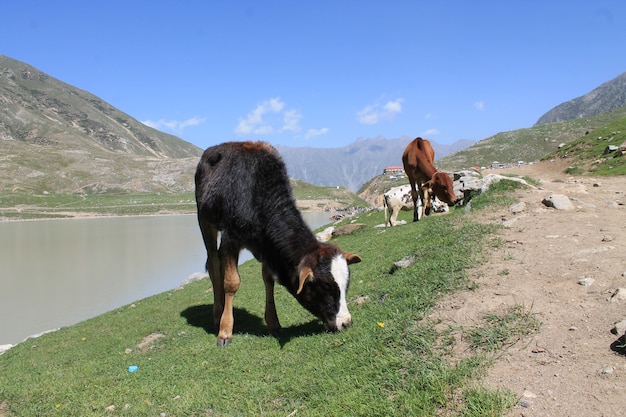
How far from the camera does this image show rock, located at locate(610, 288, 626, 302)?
16.0 feet

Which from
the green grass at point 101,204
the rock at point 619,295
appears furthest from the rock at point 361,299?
the green grass at point 101,204

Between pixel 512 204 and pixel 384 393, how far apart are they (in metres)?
7.08

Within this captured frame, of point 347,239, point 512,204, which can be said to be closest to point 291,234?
point 512,204

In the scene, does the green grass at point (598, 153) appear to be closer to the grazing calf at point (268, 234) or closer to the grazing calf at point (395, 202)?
the grazing calf at point (395, 202)

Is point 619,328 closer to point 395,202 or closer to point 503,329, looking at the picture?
point 503,329

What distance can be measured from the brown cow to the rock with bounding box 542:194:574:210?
5.24 metres

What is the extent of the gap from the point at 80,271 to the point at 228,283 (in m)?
23.5

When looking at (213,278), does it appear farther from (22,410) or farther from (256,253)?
(22,410)

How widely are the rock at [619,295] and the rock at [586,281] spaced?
0.42 meters

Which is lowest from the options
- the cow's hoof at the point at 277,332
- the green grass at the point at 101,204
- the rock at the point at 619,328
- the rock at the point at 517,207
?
the green grass at the point at 101,204

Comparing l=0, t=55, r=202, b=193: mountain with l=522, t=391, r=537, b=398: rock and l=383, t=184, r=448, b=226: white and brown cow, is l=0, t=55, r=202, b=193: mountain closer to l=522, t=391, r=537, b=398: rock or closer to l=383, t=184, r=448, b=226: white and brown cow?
l=383, t=184, r=448, b=226: white and brown cow

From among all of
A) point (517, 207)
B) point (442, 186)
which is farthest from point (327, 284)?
point (442, 186)

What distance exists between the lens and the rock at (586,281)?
17.8 feet

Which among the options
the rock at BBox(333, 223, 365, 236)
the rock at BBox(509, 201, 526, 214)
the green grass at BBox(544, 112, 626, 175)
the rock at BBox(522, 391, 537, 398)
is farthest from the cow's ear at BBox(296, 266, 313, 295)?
the green grass at BBox(544, 112, 626, 175)
